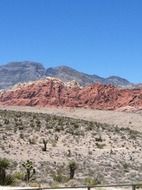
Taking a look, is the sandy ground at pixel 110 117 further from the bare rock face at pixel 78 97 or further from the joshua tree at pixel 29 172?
the joshua tree at pixel 29 172

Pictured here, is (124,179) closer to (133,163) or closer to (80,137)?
(133,163)

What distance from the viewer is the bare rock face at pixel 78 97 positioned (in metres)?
114

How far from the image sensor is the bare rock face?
113500 millimetres

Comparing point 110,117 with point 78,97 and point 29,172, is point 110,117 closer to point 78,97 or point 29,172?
point 78,97

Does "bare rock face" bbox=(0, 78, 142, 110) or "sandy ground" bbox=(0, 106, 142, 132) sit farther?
"bare rock face" bbox=(0, 78, 142, 110)

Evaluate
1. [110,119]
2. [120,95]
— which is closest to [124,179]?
[110,119]

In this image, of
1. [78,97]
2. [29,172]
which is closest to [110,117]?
[78,97]

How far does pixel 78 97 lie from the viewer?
387 feet

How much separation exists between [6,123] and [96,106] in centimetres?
5833

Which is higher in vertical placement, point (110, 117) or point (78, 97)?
point (78, 97)

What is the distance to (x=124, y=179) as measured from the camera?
35.8 meters

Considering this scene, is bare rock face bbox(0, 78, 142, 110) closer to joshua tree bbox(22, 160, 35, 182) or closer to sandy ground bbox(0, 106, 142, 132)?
sandy ground bbox(0, 106, 142, 132)

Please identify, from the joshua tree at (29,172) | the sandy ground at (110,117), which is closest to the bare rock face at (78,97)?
the sandy ground at (110,117)

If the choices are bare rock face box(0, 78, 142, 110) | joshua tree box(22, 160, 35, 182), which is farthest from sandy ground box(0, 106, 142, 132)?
joshua tree box(22, 160, 35, 182)
